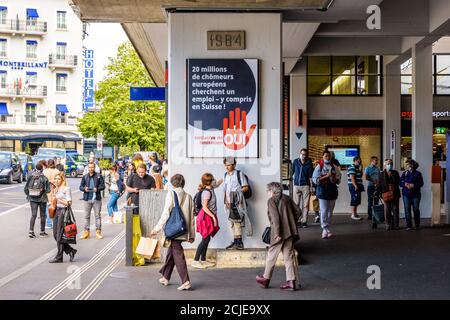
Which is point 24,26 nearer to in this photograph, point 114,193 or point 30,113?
point 30,113

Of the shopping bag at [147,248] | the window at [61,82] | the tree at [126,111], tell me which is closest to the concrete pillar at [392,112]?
the shopping bag at [147,248]

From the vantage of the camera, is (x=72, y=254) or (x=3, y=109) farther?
(x=3, y=109)

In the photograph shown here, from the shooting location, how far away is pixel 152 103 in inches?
1706

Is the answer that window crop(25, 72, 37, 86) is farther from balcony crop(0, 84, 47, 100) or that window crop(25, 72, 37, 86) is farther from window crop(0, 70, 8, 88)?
window crop(0, 70, 8, 88)

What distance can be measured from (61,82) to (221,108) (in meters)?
62.0

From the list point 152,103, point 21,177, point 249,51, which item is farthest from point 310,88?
point 21,177

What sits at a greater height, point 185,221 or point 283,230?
point 185,221

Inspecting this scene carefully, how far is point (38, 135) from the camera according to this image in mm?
66562

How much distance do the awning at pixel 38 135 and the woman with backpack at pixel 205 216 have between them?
5885 centimetres

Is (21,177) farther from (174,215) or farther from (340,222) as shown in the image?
(174,215)

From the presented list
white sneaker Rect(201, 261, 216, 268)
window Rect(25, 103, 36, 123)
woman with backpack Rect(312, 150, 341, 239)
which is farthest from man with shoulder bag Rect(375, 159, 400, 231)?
window Rect(25, 103, 36, 123)

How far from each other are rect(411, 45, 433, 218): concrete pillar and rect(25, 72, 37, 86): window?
56.9 m

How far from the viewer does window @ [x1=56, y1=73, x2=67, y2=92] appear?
69.8 metres

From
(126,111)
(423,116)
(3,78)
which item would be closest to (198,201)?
(423,116)
